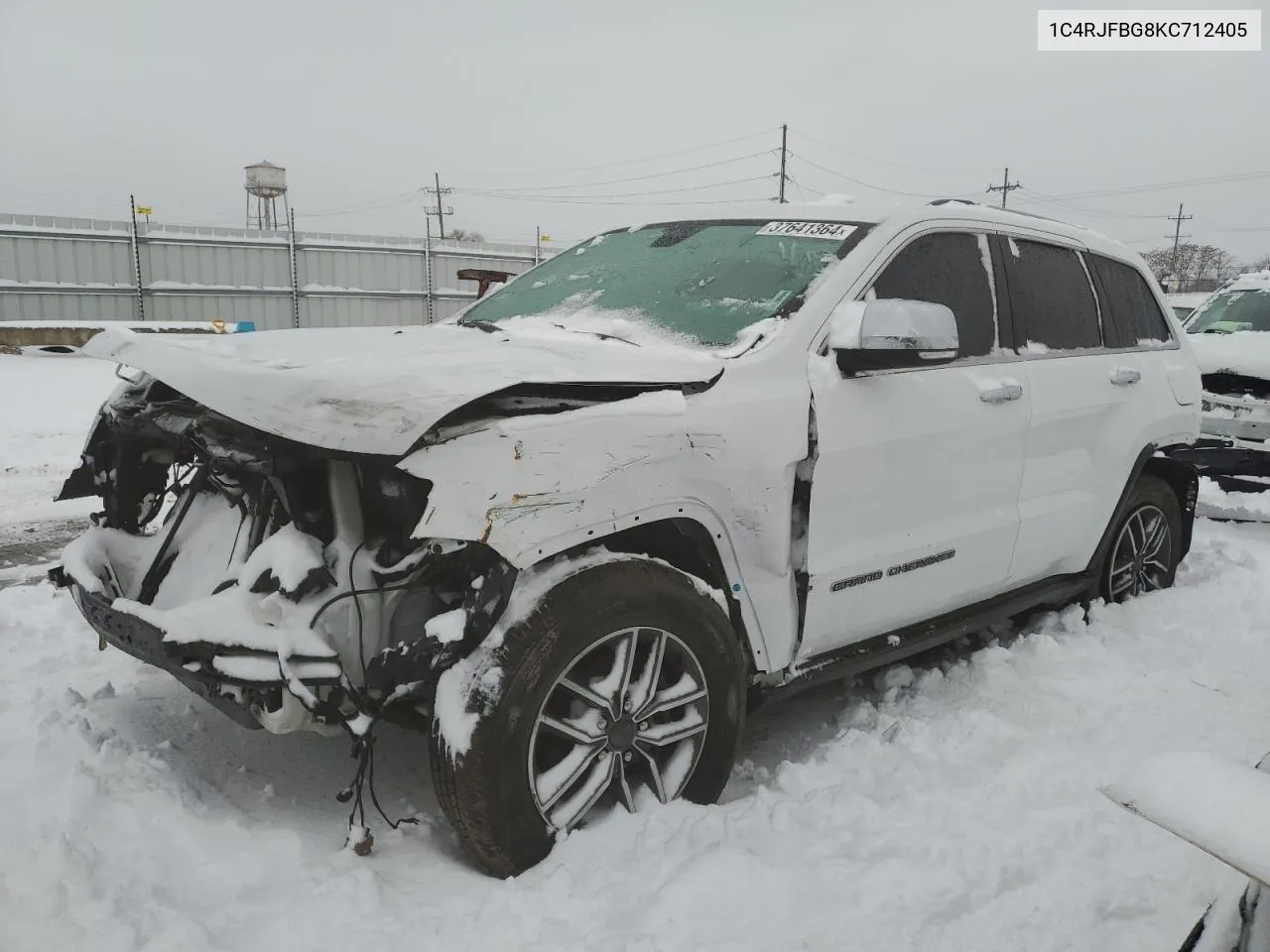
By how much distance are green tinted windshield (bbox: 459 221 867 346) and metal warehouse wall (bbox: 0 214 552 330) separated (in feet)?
48.7

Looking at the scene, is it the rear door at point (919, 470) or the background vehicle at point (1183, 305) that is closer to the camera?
the rear door at point (919, 470)

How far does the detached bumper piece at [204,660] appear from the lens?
7.21 feet

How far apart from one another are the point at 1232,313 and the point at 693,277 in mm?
Result: 7244

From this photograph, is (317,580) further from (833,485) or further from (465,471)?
(833,485)

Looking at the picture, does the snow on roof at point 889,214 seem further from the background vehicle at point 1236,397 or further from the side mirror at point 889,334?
the background vehicle at point 1236,397

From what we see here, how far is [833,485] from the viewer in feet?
9.33

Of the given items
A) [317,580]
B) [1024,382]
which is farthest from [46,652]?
[1024,382]

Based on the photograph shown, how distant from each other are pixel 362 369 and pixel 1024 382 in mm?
2458

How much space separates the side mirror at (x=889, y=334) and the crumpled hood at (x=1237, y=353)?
543 cm

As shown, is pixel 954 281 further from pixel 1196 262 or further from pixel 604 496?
pixel 1196 262

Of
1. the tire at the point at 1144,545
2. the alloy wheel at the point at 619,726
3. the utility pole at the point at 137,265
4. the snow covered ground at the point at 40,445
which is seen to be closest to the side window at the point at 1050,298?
the tire at the point at 1144,545

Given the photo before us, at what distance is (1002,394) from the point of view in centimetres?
340

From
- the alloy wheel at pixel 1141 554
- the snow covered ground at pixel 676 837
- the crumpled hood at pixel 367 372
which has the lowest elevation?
the snow covered ground at pixel 676 837

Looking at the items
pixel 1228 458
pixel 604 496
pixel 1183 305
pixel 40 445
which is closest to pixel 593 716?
pixel 604 496
